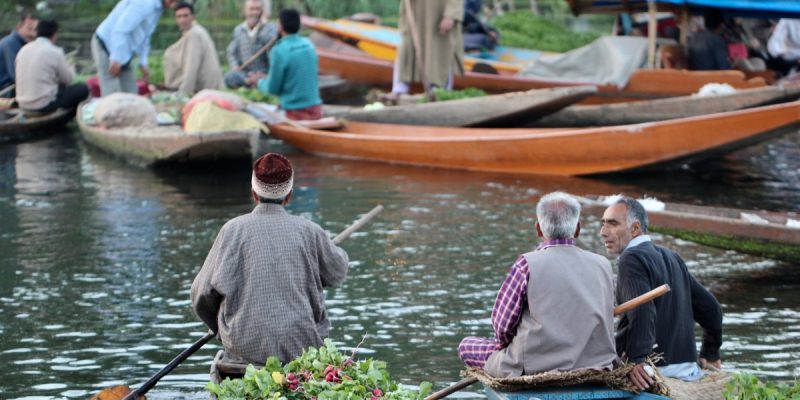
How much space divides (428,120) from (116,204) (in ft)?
11.6

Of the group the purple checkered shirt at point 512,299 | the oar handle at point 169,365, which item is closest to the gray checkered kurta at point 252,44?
the oar handle at point 169,365

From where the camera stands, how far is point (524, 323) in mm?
4887

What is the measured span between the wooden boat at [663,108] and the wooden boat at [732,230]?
171 inches

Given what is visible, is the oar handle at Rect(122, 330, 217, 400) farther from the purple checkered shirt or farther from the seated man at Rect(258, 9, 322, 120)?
the seated man at Rect(258, 9, 322, 120)

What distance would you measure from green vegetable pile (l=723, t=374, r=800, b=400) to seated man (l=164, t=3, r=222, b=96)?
982cm

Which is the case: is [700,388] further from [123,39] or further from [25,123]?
[25,123]

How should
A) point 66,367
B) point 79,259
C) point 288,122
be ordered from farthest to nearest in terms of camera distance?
point 288,122 → point 79,259 → point 66,367

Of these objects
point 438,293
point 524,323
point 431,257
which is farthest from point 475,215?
point 524,323

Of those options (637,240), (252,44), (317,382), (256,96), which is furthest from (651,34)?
(317,382)

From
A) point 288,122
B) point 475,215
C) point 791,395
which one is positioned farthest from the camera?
point 288,122

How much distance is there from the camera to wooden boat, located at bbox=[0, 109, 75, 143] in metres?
14.1

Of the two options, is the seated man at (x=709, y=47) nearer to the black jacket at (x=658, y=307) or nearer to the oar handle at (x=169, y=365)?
the black jacket at (x=658, y=307)

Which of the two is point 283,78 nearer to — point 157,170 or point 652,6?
point 157,170

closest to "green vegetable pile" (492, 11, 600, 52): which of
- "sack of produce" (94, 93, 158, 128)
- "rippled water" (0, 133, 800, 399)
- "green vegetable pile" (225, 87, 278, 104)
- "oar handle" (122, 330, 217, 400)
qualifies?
"rippled water" (0, 133, 800, 399)
